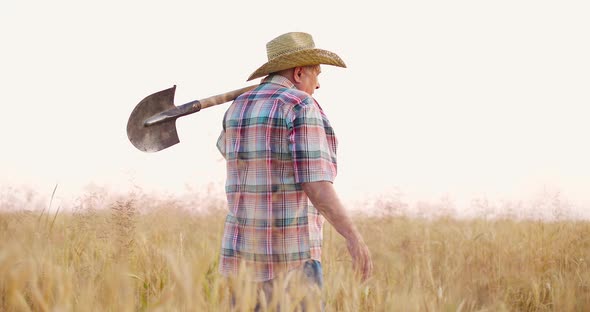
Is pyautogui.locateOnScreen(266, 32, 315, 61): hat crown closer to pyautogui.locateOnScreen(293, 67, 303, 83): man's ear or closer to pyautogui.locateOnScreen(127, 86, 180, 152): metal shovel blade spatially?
pyautogui.locateOnScreen(293, 67, 303, 83): man's ear

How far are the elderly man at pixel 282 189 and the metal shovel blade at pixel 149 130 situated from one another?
1.44 metres

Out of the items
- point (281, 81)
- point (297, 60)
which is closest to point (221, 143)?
point (281, 81)

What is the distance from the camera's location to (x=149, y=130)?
4035mm

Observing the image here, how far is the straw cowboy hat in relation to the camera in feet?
9.15

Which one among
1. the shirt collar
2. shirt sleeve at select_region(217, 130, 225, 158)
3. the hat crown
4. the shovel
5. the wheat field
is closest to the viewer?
the wheat field

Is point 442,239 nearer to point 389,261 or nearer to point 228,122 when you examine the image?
point 389,261

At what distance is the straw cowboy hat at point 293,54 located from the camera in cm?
279

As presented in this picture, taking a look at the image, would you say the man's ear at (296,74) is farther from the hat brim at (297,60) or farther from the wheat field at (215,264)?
the wheat field at (215,264)

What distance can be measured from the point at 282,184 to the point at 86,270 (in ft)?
3.65

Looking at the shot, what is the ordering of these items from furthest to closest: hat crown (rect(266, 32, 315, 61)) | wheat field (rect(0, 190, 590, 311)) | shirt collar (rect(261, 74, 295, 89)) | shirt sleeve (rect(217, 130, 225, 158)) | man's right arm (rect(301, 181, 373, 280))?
1. shirt sleeve (rect(217, 130, 225, 158))
2. hat crown (rect(266, 32, 315, 61))
3. shirt collar (rect(261, 74, 295, 89))
4. man's right arm (rect(301, 181, 373, 280))
5. wheat field (rect(0, 190, 590, 311))

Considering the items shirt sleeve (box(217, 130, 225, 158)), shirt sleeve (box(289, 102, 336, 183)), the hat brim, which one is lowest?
shirt sleeve (box(289, 102, 336, 183))

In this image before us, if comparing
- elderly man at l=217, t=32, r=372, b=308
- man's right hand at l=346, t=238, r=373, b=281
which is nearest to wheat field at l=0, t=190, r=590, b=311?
man's right hand at l=346, t=238, r=373, b=281

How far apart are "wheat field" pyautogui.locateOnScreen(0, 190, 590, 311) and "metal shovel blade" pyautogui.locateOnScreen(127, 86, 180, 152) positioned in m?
0.42

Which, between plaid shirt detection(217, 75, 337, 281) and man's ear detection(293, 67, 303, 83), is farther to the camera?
man's ear detection(293, 67, 303, 83)
